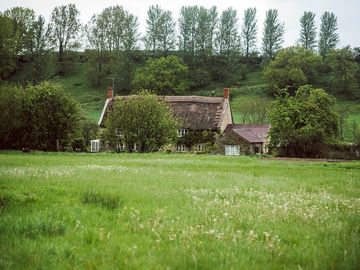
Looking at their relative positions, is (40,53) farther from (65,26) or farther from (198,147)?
(198,147)

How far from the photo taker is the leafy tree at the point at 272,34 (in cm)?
15088

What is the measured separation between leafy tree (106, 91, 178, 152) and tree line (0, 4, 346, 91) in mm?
69184

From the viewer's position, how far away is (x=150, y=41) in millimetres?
145500

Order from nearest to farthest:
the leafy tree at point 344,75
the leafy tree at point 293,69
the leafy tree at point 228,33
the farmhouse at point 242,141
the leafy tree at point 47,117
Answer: the leafy tree at point 47,117
the farmhouse at point 242,141
the leafy tree at point 344,75
the leafy tree at point 293,69
the leafy tree at point 228,33

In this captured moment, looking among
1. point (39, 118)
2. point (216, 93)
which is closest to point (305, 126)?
point (39, 118)

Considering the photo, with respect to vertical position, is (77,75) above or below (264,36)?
below

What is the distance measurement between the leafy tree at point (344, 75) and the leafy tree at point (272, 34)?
105 feet

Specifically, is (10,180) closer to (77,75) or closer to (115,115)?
(115,115)

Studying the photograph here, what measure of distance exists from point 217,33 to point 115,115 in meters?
99.0

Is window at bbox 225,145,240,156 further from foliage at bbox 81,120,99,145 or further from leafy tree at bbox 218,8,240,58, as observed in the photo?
leafy tree at bbox 218,8,240,58

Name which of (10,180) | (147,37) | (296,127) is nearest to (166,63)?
(147,37)

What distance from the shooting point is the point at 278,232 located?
8047 millimetres

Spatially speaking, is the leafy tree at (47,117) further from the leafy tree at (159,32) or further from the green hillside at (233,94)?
the leafy tree at (159,32)

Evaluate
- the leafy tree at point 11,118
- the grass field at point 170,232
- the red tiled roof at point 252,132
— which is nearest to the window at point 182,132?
the red tiled roof at point 252,132
